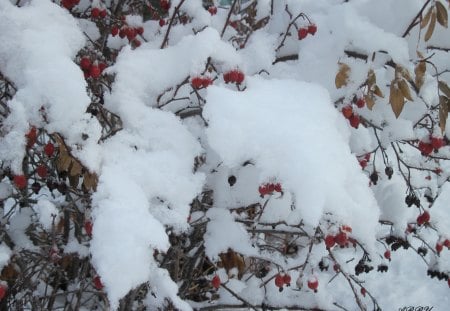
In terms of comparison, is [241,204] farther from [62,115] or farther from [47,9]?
[47,9]

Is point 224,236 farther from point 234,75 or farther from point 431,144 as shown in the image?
point 431,144

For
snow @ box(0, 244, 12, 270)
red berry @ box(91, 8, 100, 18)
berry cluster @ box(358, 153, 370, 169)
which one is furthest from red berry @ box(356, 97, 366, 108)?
snow @ box(0, 244, 12, 270)

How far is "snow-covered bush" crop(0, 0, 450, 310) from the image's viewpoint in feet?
4.32

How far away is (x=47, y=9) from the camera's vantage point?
5.37 ft

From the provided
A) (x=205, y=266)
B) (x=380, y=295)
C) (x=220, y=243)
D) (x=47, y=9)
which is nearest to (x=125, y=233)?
(x=220, y=243)

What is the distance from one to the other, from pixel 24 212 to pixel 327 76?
143cm

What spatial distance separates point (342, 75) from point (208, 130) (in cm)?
51

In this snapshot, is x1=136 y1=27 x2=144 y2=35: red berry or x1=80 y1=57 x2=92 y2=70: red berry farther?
x1=136 y1=27 x2=144 y2=35: red berry

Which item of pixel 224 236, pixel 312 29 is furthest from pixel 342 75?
pixel 224 236

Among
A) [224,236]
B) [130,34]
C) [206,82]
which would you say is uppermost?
[206,82]

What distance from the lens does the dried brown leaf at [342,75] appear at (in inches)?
60.6

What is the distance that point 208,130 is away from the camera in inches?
54.1

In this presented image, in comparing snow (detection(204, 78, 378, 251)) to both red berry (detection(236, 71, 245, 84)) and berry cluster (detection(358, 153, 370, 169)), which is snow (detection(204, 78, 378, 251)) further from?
berry cluster (detection(358, 153, 370, 169))

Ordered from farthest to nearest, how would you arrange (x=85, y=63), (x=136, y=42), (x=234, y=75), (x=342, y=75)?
(x=136, y=42)
(x=85, y=63)
(x=234, y=75)
(x=342, y=75)
